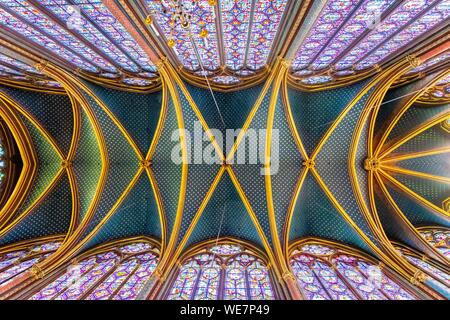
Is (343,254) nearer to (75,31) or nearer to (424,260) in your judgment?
(424,260)

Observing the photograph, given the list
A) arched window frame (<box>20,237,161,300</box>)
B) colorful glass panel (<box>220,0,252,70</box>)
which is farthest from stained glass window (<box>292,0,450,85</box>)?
arched window frame (<box>20,237,161,300</box>)

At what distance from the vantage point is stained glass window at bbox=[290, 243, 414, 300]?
26.6ft

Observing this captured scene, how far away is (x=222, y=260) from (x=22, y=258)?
25.0ft

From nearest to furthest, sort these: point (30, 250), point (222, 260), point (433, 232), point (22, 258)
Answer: point (22, 258) → point (222, 260) → point (30, 250) → point (433, 232)

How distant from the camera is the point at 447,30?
6934 millimetres

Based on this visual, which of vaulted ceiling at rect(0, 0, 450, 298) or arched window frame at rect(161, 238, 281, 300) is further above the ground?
vaulted ceiling at rect(0, 0, 450, 298)

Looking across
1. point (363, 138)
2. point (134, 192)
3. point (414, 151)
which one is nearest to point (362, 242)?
point (363, 138)

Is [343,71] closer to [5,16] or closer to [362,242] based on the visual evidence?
[362,242]

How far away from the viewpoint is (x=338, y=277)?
29.9 feet

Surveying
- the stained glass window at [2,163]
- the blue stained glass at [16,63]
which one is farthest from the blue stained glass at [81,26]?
the stained glass window at [2,163]

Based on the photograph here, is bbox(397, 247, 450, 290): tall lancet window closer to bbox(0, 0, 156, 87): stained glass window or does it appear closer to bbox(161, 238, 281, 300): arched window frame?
bbox(161, 238, 281, 300): arched window frame

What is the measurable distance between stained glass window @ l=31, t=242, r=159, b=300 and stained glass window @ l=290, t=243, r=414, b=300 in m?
5.57

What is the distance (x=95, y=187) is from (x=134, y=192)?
1759mm

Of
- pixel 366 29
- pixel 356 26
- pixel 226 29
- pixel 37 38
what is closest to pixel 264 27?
pixel 226 29
